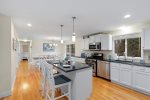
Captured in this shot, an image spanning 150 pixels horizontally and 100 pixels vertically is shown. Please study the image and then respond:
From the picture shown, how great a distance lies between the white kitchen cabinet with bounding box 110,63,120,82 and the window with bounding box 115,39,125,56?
91 centimetres

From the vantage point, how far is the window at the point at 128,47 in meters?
3.97

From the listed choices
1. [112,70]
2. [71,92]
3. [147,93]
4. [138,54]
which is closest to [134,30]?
[138,54]

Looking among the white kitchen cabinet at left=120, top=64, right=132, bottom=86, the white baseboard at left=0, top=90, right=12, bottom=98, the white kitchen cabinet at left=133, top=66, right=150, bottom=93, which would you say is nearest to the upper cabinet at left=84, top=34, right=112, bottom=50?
the white kitchen cabinet at left=120, top=64, right=132, bottom=86

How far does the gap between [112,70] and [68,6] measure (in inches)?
123

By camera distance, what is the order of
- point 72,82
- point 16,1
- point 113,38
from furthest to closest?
point 113,38 < point 72,82 < point 16,1

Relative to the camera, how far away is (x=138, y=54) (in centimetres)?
393

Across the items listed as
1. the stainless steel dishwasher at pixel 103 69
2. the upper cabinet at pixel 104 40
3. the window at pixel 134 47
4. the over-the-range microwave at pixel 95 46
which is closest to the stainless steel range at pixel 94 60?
the stainless steel dishwasher at pixel 103 69

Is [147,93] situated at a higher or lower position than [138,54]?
lower

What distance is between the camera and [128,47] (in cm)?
432

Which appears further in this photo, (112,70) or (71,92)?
(112,70)

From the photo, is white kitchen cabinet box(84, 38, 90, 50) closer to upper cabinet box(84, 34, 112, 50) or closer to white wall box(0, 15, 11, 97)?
upper cabinet box(84, 34, 112, 50)

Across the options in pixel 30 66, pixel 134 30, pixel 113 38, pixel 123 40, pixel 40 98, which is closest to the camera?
pixel 40 98

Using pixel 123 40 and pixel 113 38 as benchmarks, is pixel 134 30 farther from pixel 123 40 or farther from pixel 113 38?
pixel 113 38

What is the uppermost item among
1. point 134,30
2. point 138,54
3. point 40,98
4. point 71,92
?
point 134,30
